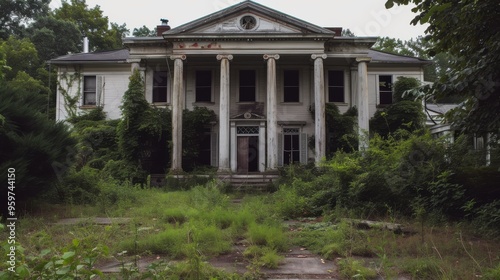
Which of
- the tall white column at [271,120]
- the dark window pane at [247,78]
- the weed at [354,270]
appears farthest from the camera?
the dark window pane at [247,78]

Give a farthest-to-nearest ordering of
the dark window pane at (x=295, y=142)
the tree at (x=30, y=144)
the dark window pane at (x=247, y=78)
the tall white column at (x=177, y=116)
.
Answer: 1. the dark window pane at (x=247, y=78)
2. the dark window pane at (x=295, y=142)
3. the tall white column at (x=177, y=116)
4. the tree at (x=30, y=144)

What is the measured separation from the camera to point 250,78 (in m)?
21.4

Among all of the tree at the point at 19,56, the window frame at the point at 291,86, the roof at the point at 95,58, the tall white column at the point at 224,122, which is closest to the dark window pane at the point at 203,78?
the tall white column at the point at 224,122

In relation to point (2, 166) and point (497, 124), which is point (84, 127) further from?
point (497, 124)

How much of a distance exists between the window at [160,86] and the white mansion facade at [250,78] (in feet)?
0.18

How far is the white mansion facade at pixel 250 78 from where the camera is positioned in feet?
60.6

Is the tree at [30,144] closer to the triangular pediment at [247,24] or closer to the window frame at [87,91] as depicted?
the triangular pediment at [247,24]

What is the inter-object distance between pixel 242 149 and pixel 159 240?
1456 cm

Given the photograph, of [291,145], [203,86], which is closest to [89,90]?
[203,86]

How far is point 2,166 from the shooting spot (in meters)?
7.45

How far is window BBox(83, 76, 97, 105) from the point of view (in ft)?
72.9

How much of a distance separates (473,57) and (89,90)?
20.9m

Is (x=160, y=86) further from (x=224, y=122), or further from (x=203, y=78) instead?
(x=224, y=122)

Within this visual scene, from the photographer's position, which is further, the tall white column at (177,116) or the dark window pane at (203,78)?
the dark window pane at (203,78)
